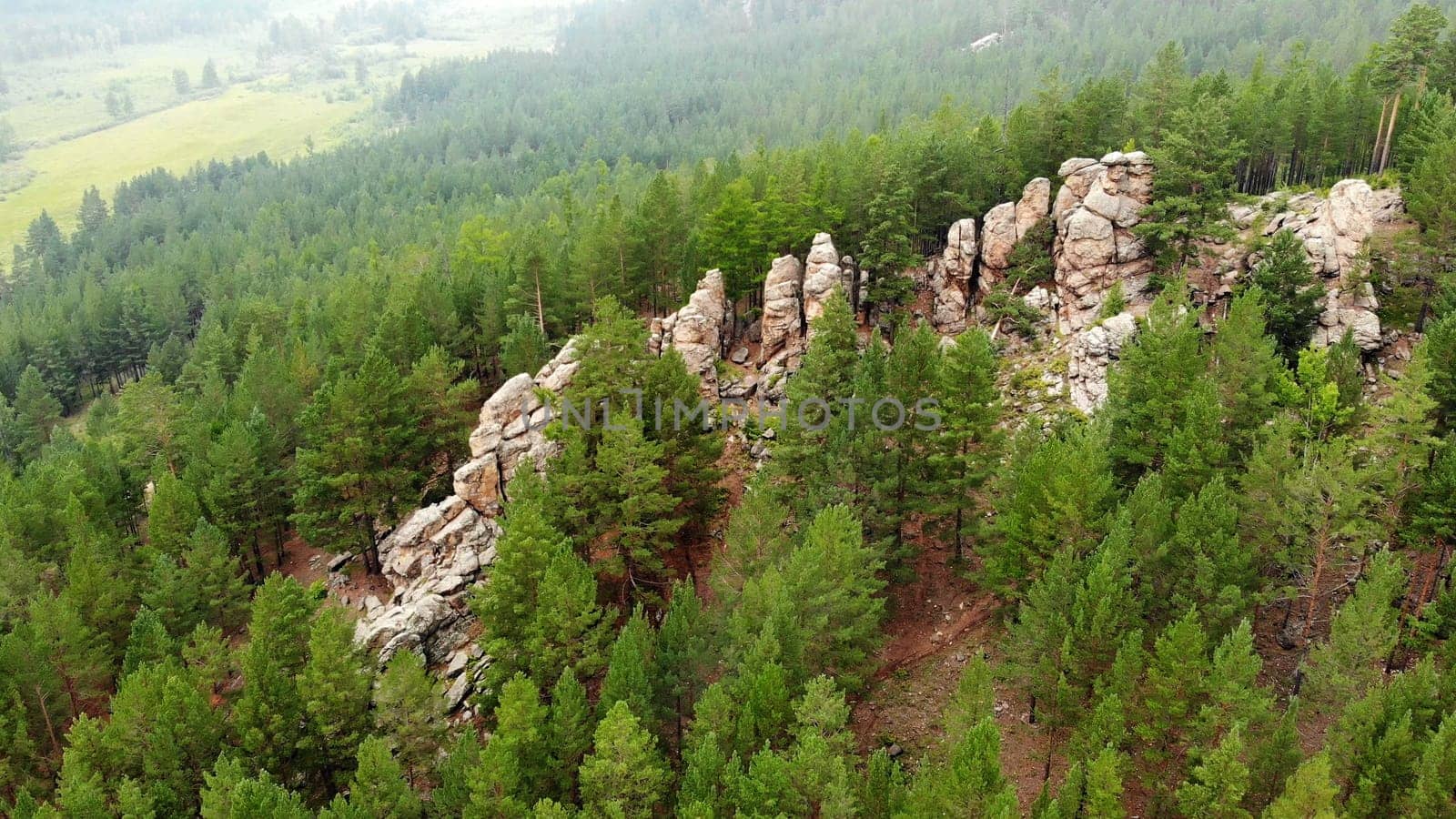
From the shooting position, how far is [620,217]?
70.9m

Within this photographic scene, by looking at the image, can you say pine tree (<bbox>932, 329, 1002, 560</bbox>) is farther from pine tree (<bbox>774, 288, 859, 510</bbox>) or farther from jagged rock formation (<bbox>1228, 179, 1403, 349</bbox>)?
jagged rock formation (<bbox>1228, 179, 1403, 349</bbox>)

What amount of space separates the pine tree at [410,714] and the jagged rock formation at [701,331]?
1038 inches

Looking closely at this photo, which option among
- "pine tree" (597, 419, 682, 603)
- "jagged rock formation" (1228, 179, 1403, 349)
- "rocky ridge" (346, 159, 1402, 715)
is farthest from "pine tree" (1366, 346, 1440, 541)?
"pine tree" (597, 419, 682, 603)

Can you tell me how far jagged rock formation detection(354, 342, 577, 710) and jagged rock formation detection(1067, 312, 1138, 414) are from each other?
101 feet

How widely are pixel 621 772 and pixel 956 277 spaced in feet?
155

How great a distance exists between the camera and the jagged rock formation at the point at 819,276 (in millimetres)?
63875

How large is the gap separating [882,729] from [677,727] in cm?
946

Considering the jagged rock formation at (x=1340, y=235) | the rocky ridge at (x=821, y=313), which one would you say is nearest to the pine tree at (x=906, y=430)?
the rocky ridge at (x=821, y=313)

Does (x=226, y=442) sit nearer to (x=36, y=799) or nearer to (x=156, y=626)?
(x=156, y=626)

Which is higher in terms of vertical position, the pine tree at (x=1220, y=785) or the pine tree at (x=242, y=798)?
the pine tree at (x=1220, y=785)

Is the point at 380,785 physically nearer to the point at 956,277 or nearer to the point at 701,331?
the point at 701,331

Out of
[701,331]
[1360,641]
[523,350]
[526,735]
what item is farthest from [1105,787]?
[523,350]

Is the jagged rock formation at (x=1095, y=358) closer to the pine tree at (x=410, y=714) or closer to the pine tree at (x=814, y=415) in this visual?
the pine tree at (x=814, y=415)

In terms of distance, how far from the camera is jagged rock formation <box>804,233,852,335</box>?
63875 millimetres
